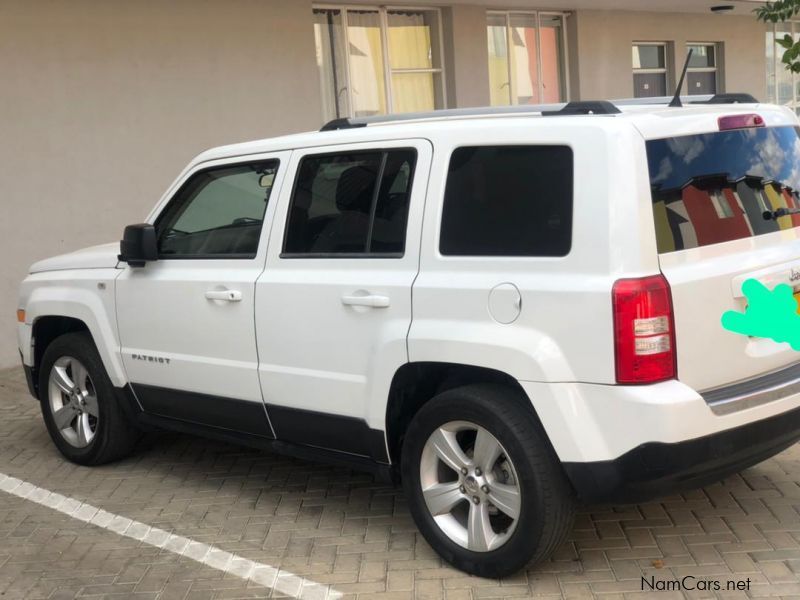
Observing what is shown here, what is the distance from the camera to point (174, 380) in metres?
5.16

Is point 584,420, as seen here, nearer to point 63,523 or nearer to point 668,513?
point 668,513

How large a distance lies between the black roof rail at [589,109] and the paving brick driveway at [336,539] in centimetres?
188

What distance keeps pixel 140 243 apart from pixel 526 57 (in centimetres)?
948

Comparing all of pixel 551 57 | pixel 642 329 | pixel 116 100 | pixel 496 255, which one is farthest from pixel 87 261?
pixel 551 57

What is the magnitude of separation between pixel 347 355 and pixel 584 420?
118 cm

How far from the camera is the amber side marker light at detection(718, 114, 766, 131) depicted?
389 centimetres

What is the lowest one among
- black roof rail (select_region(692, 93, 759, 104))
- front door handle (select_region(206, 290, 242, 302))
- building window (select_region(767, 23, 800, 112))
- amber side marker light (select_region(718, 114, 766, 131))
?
front door handle (select_region(206, 290, 242, 302))

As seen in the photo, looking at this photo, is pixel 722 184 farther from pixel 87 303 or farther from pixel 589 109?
pixel 87 303

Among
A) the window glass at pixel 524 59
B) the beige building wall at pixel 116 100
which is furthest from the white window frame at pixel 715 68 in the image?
the beige building wall at pixel 116 100

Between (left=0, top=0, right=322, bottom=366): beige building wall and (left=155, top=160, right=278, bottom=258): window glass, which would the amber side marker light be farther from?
(left=0, top=0, right=322, bottom=366): beige building wall

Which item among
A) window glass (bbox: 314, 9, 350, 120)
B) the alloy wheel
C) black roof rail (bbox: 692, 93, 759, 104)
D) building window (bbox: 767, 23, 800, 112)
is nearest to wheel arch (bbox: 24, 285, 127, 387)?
the alloy wheel

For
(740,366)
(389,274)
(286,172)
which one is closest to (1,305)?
(286,172)

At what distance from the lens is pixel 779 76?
57.0 ft

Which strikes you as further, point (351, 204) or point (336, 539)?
point (336, 539)
